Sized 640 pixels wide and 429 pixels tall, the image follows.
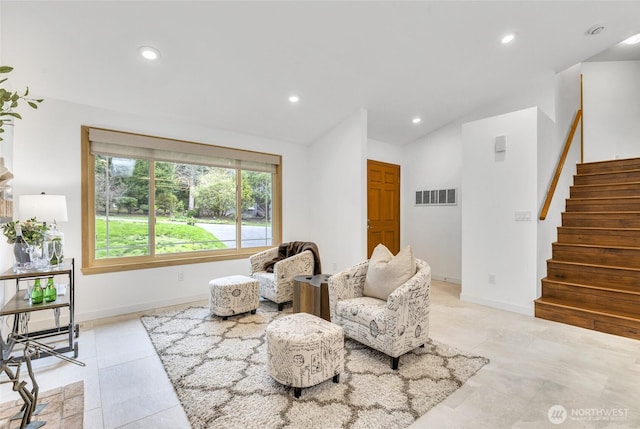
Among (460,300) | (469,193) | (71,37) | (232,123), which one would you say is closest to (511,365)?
(460,300)

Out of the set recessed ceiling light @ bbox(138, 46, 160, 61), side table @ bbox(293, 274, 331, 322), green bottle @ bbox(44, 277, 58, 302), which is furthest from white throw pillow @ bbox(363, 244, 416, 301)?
recessed ceiling light @ bbox(138, 46, 160, 61)

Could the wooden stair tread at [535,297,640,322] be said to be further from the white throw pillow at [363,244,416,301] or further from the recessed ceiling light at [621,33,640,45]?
the recessed ceiling light at [621,33,640,45]

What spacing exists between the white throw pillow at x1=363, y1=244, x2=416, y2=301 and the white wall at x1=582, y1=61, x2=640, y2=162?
4749 millimetres

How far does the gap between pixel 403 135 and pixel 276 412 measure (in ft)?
15.6

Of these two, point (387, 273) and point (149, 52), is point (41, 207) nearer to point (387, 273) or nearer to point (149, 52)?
point (149, 52)

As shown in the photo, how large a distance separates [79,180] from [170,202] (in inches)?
39.0

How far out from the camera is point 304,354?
2.01m

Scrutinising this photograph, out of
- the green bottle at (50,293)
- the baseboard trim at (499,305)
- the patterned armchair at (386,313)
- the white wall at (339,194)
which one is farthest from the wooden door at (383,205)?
the green bottle at (50,293)

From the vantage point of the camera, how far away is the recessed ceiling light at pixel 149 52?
277 cm

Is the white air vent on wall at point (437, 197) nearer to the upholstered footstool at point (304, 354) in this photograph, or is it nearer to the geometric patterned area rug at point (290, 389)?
the geometric patterned area rug at point (290, 389)

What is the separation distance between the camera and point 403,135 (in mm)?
5484

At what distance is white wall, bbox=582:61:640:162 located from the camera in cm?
514

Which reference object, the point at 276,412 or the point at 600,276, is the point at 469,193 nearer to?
the point at 600,276

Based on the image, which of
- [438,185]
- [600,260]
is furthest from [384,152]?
[600,260]
